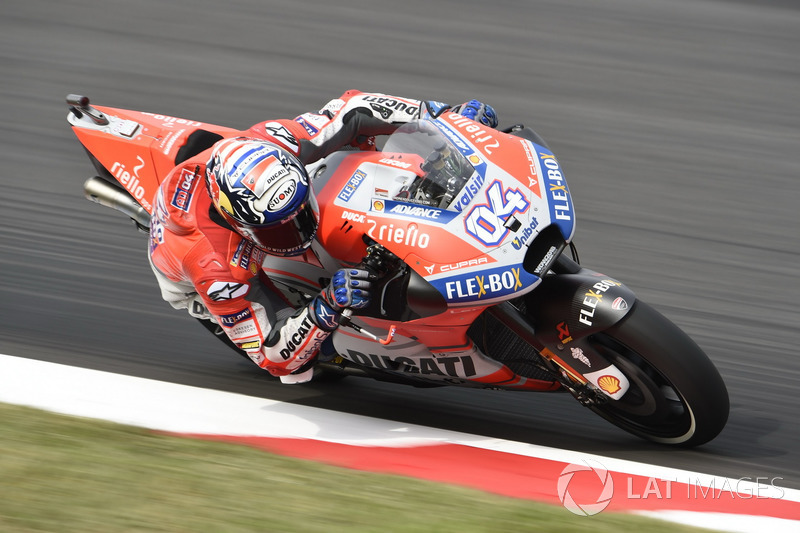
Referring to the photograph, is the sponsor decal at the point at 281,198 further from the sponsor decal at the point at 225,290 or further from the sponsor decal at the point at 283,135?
the sponsor decal at the point at 283,135

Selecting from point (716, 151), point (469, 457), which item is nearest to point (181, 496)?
point (469, 457)

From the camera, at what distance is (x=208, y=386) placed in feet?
17.5

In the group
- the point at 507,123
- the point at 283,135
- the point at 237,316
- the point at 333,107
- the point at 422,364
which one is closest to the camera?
the point at 237,316

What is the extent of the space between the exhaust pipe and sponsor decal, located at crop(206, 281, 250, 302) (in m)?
0.94

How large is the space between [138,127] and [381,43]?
500 cm

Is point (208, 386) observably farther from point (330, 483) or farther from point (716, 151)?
point (716, 151)

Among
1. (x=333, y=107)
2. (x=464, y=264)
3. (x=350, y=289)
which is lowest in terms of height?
(x=350, y=289)

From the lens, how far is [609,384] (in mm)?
4207

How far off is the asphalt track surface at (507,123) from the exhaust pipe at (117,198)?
3.01 ft

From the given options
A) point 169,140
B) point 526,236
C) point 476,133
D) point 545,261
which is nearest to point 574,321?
point 545,261

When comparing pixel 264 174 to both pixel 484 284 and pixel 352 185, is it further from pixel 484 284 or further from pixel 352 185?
pixel 484 284

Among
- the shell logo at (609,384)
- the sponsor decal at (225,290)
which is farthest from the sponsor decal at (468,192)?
the sponsor decal at (225,290)

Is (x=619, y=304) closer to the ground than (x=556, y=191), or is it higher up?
closer to the ground

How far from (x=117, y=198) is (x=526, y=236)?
244cm
